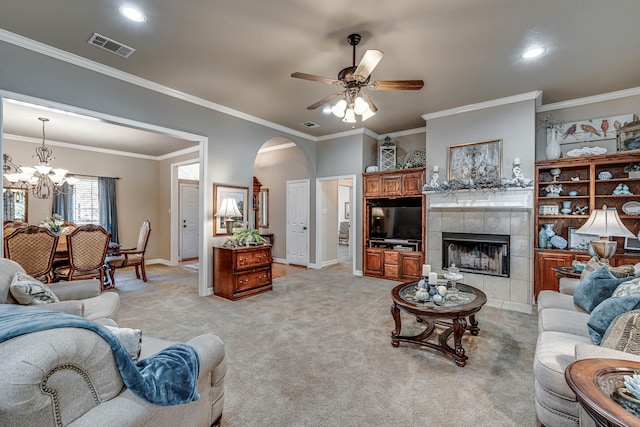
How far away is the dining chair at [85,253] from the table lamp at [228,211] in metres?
1.65

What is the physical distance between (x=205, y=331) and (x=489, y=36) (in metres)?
4.18

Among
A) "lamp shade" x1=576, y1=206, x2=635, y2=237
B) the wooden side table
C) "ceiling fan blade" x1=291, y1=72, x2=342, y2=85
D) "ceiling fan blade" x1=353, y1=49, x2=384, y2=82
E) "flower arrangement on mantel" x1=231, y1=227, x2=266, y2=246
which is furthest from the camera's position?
"flower arrangement on mantel" x1=231, y1=227, x2=266, y2=246

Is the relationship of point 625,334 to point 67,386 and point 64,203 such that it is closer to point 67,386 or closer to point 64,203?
point 67,386

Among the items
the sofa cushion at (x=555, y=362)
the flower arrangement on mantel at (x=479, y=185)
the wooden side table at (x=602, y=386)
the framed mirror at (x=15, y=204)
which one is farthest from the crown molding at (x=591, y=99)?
the framed mirror at (x=15, y=204)

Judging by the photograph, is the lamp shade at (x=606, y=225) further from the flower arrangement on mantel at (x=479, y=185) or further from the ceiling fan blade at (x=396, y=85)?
the ceiling fan blade at (x=396, y=85)

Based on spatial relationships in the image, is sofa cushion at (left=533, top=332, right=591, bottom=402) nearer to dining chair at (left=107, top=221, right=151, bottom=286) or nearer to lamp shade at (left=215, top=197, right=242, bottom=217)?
lamp shade at (left=215, top=197, right=242, bottom=217)

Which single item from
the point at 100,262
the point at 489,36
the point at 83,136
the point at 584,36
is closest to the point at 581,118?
the point at 584,36

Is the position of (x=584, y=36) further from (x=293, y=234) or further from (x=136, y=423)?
(x=293, y=234)

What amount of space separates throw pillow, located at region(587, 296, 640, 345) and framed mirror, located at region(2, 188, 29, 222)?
8.52 m

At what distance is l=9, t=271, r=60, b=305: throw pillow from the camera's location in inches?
70.7

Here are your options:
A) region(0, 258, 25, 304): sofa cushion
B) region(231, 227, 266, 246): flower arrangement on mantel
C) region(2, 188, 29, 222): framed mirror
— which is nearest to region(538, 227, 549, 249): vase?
region(231, 227, 266, 246): flower arrangement on mantel

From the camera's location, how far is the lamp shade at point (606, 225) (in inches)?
116

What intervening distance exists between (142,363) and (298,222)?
233 inches

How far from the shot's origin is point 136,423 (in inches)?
39.2
